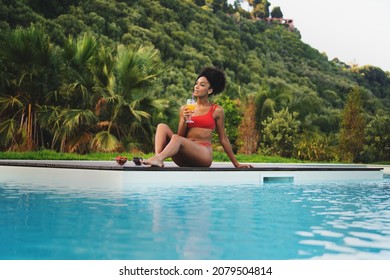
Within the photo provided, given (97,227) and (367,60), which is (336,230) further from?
(367,60)

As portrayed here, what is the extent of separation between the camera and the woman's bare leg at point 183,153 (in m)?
8.29

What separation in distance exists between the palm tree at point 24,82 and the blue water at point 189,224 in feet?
28.4

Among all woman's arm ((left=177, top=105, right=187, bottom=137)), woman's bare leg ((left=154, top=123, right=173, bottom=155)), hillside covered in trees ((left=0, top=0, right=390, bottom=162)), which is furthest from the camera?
hillside covered in trees ((left=0, top=0, right=390, bottom=162))

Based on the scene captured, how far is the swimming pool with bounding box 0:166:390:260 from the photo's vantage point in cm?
369

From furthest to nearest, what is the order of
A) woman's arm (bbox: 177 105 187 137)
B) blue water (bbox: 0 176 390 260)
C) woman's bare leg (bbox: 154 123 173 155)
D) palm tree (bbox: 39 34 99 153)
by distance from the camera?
palm tree (bbox: 39 34 99 153) < woman's arm (bbox: 177 105 187 137) < woman's bare leg (bbox: 154 123 173 155) < blue water (bbox: 0 176 390 260)

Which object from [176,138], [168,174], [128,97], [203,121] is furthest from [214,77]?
[128,97]

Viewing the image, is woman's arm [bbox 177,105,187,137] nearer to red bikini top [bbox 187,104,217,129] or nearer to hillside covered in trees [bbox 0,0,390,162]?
red bikini top [bbox 187,104,217,129]

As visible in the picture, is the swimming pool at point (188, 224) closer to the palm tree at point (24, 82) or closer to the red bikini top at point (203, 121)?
the red bikini top at point (203, 121)

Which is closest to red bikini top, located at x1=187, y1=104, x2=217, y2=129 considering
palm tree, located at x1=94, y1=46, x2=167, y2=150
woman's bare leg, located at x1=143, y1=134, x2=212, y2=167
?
woman's bare leg, located at x1=143, y1=134, x2=212, y2=167

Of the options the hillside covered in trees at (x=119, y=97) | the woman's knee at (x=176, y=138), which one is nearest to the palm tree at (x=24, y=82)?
the hillside covered in trees at (x=119, y=97)

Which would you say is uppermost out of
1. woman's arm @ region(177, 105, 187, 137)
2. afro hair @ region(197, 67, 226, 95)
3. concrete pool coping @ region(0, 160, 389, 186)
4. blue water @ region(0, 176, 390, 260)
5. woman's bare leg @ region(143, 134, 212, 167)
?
afro hair @ region(197, 67, 226, 95)

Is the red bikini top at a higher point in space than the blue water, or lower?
higher

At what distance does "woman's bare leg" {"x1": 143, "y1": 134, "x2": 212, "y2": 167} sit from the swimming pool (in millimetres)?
532

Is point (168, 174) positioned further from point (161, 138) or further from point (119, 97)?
point (119, 97)
